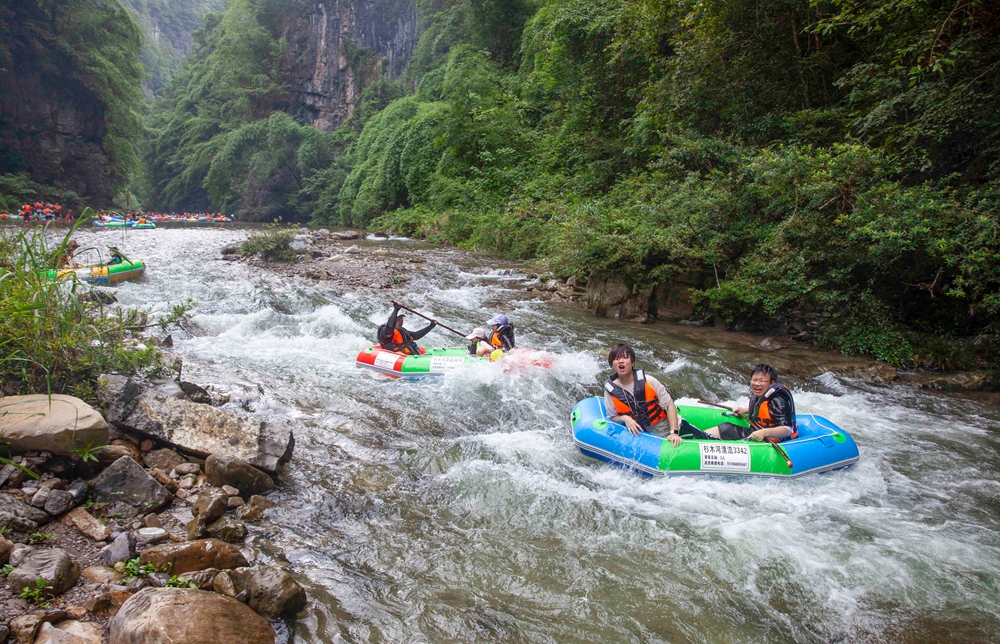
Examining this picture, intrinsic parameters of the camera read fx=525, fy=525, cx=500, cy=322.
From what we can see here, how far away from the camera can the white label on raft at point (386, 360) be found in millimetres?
6582

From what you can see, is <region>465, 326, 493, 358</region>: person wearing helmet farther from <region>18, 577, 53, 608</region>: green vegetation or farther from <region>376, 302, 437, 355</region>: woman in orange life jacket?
<region>18, 577, 53, 608</region>: green vegetation

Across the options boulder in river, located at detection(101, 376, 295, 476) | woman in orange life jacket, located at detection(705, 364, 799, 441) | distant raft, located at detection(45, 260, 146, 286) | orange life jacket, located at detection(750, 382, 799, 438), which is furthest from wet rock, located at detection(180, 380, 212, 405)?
distant raft, located at detection(45, 260, 146, 286)

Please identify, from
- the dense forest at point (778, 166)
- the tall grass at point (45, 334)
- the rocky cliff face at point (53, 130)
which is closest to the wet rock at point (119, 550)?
the tall grass at point (45, 334)

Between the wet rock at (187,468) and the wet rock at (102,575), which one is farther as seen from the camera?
the wet rock at (187,468)

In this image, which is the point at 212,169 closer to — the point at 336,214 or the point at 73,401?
the point at 336,214

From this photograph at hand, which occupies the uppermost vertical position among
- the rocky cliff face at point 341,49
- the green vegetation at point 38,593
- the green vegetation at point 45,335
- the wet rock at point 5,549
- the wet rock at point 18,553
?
the rocky cliff face at point 341,49

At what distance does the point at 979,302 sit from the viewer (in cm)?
616

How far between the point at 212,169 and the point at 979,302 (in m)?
42.5

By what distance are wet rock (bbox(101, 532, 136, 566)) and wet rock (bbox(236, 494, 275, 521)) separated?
2.20 ft

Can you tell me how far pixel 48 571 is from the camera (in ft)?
7.40

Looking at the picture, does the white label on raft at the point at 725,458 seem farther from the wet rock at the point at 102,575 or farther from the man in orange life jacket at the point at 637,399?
the wet rock at the point at 102,575

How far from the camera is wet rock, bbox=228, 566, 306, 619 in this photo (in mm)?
2475

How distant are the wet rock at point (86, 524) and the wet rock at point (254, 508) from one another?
0.70 meters

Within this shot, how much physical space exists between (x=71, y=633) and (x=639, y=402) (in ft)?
13.1
